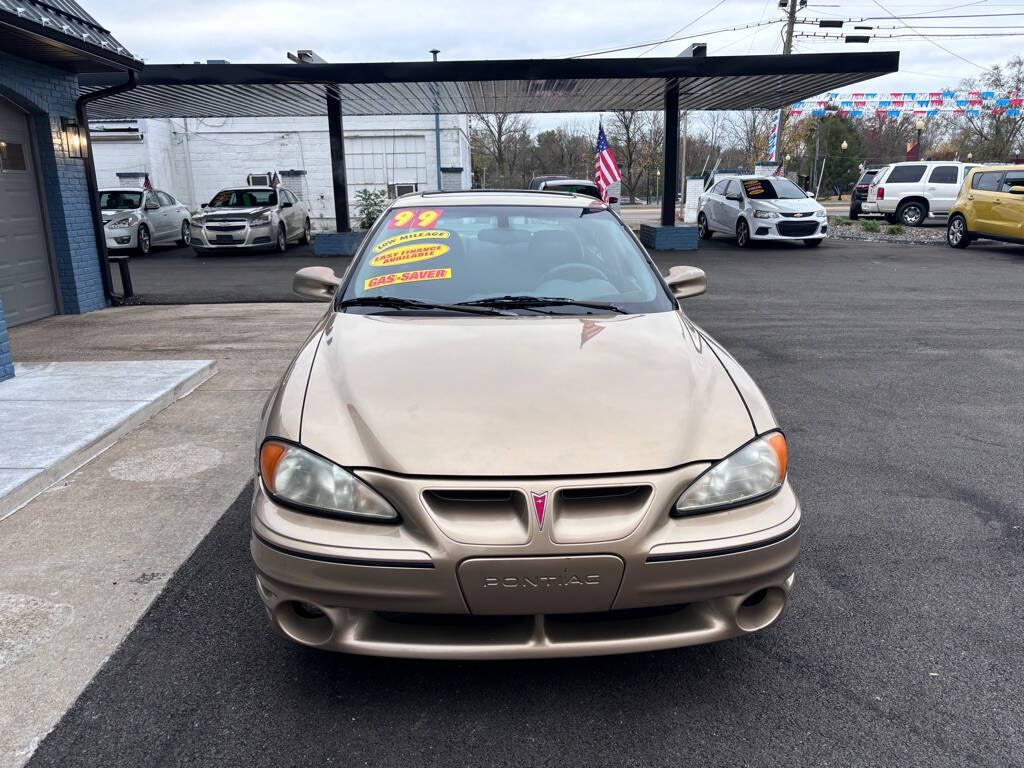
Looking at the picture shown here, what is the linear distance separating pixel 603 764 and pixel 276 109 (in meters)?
21.8

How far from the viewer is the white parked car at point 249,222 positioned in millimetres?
17219

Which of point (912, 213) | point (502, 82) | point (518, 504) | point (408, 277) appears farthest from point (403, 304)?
point (912, 213)

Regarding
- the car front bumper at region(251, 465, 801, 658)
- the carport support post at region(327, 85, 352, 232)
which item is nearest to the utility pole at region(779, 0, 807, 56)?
the carport support post at region(327, 85, 352, 232)

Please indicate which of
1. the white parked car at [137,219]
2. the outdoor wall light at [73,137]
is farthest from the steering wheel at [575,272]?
the white parked car at [137,219]

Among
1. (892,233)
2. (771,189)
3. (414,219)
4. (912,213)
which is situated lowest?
(892,233)

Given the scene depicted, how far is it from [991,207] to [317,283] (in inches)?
635

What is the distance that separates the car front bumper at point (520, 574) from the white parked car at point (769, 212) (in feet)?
52.7

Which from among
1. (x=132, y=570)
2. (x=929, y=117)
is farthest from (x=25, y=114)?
(x=929, y=117)

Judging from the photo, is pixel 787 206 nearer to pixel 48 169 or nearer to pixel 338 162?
pixel 338 162

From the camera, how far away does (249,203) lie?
18625 mm

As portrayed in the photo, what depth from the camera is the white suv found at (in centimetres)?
2155

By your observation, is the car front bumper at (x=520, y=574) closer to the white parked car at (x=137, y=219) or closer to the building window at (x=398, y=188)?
the white parked car at (x=137, y=219)

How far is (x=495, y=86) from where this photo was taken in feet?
53.5

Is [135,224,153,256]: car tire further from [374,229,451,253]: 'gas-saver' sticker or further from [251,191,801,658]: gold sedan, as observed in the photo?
[251,191,801,658]: gold sedan
